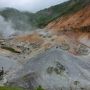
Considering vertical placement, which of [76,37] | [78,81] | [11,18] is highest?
[11,18]

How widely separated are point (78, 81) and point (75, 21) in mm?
40296

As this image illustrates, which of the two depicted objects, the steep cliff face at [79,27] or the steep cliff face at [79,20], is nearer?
the steep cliff face at [79,27]

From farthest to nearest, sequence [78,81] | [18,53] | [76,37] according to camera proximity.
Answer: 1. [76,37]
2. [18,53]
3. [78,81]

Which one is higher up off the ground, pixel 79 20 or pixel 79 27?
pixel 79 20

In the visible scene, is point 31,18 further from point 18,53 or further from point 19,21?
point 18,53

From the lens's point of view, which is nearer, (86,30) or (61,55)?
(61,55)

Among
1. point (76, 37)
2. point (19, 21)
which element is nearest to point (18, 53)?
point (76, 37)

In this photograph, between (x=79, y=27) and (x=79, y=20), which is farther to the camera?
(x=79, y=20)

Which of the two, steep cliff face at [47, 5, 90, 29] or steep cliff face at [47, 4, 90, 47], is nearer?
steep cliff face at [47, 4, 90, 47]

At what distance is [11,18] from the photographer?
5689 inches

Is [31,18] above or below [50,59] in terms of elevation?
above

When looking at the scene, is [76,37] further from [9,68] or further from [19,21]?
[19,21]

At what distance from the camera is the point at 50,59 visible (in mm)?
40344

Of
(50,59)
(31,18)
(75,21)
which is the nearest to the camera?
(50,59)
